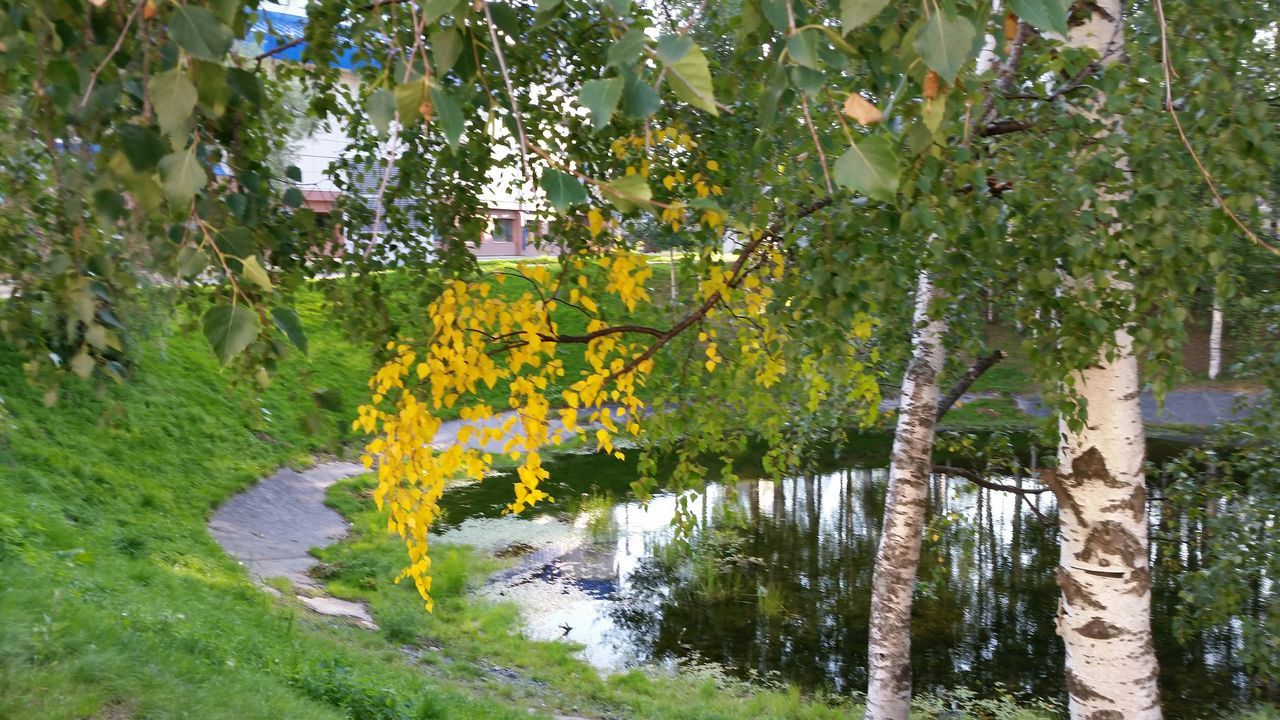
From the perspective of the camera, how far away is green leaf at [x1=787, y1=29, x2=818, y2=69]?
3.65ft

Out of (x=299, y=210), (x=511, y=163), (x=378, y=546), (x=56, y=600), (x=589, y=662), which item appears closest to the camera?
(x=299, y=210)

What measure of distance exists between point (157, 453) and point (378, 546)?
10.3 ft

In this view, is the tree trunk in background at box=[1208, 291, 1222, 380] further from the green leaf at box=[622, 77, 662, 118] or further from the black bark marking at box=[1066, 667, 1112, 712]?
the green leaf at box=[622, 77, 662, 118]

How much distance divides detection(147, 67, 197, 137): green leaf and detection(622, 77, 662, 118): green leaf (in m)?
0.50

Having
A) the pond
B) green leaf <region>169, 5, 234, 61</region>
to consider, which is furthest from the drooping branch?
green leaf <region>169, 5, 234, 61</region>

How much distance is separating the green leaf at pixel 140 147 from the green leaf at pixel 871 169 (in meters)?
0.88

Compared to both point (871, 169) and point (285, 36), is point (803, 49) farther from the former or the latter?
point (285, 36)

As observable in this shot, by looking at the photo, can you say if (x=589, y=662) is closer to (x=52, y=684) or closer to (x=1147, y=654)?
(x=52, y=684)

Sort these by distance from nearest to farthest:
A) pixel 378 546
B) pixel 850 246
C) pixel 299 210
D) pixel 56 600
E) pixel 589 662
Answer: pixel 850 246, pixel 299 210, pixel 56 600, pixel 589 662, pixel 378 546

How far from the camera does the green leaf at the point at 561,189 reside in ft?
3.93

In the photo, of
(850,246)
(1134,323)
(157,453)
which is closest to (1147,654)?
(1134,323)

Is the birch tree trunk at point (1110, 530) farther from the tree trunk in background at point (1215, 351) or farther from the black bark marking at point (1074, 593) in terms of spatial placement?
the tree trunk in background at point (1215, 351)

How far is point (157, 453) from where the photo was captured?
1216cm

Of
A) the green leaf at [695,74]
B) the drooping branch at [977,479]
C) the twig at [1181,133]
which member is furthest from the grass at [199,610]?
the drooping branch at [977,479]
